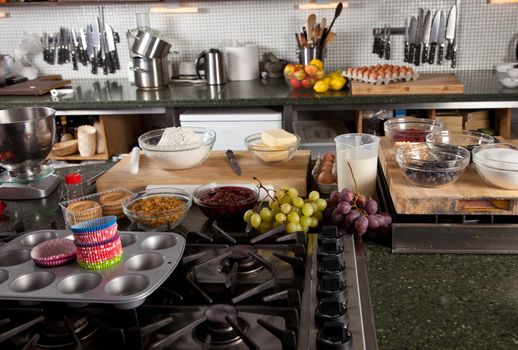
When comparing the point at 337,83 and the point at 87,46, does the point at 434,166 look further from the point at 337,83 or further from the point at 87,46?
the point at 87,46

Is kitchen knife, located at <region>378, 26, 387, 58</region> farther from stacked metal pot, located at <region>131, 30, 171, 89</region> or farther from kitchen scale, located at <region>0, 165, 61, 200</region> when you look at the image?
kitchen scale, located at <region>0, 165, 61, 200</region>

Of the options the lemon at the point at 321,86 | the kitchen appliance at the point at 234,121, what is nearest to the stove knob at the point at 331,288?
the kitchen appliance at the point at 234,121

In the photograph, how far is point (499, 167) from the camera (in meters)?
1.17

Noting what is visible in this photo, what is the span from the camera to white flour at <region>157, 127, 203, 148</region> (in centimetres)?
167

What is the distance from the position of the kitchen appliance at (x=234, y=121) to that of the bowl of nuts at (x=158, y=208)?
169 centimetres

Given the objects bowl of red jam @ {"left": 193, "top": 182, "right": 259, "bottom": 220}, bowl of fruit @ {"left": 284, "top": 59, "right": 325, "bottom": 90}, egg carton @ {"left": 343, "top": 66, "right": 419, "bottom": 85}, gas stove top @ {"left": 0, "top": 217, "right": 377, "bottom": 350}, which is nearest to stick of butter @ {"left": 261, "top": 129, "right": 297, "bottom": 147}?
bowl of red jam @ {"left": 193, "top": 182, "right": 259, "bottom": 220}

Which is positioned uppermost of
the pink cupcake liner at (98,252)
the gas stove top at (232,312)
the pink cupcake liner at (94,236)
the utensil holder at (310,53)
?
the utensil holder at (310,53)

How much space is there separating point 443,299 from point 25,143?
117 cm

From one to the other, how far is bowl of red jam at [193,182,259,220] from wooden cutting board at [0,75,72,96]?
241 centimetres

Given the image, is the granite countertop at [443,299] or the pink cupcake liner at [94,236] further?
the pink cupcake liner at [94,236]

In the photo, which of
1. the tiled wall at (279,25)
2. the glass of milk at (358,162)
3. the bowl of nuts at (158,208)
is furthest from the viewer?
the tiled wall at (279,25)

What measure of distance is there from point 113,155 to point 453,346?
2876 mm

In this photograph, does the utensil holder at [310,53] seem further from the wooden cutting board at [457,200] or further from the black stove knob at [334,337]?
the black stove knob at [334,337]

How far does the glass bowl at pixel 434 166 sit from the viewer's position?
3.97 feet
